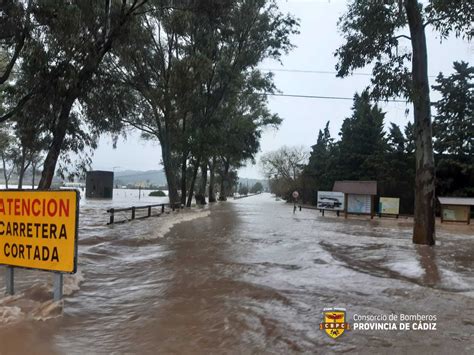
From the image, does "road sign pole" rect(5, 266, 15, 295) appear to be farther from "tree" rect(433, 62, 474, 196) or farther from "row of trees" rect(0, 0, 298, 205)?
"tree" rect(433, 62, 474, 196)

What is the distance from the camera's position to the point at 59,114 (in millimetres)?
14406

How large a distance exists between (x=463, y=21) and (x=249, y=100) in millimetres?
32101

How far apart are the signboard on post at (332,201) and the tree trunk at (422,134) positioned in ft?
59.7

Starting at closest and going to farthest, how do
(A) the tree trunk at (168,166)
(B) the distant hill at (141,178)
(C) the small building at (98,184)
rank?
(A) the tree trunk at (168,166)
(C) the small building at (98,184)
(B) the distant hill at (141,178)

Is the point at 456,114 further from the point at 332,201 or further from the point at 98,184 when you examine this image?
the point at 98,184

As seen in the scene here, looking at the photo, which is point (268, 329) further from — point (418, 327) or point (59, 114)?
point (59, 114)

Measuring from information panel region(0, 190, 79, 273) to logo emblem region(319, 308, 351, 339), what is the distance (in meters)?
2.95

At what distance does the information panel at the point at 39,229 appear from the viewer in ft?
16.7

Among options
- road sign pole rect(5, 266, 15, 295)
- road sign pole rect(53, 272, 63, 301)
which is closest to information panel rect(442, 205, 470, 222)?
road sign pole rect(53, 272, 63, 301)

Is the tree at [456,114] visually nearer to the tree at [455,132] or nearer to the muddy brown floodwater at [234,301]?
the tree at [455,132]

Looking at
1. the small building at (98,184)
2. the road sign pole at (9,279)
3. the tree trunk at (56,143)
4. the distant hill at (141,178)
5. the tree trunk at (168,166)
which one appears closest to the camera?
the road sign pole at (9,279)

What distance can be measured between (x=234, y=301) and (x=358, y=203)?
24.4 meters

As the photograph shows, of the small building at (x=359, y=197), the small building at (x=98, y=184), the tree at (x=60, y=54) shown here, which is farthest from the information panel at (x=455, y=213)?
the small building at (x=98, y=184)

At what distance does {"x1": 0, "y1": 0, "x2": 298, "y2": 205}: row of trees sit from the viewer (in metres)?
12.8
